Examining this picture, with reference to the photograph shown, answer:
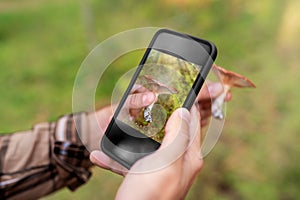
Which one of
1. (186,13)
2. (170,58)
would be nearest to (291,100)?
(186,13)

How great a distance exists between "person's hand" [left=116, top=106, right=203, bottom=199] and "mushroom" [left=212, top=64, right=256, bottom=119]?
10cm

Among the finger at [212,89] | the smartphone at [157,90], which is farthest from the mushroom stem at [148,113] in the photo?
the finger at [212,89]

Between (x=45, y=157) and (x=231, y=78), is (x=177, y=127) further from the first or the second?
(x=45, y=157)

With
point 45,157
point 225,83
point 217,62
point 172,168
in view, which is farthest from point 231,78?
point 217,62

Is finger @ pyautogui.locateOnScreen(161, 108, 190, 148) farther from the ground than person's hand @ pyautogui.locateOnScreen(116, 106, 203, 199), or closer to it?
farther from the ground

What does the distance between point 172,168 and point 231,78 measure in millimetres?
231

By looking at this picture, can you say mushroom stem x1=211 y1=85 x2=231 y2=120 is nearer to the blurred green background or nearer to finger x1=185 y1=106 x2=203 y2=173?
finger x1=185 y1=106 x2=203 y2=173

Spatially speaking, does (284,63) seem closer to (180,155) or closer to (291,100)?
(291,100)

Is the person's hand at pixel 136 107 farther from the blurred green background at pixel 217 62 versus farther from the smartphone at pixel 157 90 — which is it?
the blurred green background at pixel 217 62

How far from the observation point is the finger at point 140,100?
0.58 metres

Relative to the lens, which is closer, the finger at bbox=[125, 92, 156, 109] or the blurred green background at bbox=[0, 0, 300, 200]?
the finger at bbox=[125, 92, 156, 109]

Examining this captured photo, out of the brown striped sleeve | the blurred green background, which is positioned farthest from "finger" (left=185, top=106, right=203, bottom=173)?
the blurred green background

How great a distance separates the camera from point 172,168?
0.47m

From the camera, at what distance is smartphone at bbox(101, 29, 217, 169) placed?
0.56 meters
